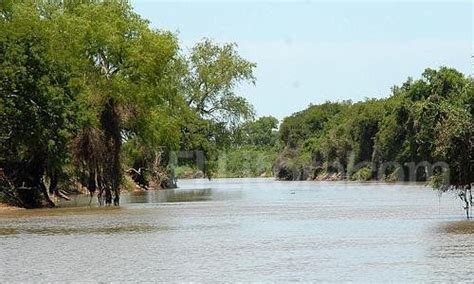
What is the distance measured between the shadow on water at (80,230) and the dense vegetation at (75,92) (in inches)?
555

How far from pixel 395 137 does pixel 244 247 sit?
299 ft

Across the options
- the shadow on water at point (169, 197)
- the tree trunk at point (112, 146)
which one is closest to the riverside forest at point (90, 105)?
the tree trunk at point (112, 146)

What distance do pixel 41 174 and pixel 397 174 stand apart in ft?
223

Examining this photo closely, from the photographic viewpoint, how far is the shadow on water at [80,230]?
30453 mm

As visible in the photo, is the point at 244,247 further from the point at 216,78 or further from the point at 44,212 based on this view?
the point at 216,78

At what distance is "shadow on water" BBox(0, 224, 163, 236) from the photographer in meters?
30.5

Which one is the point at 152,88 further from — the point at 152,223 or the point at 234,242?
the point at 234,242

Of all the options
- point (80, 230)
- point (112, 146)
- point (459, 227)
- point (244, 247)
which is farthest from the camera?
point (112, 146)

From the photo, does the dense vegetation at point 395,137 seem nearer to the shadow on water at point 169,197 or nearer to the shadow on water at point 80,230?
the shadow on water at point 80,230

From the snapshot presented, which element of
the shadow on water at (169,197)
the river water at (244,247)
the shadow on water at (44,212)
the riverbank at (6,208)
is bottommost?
the river water at (244,247)

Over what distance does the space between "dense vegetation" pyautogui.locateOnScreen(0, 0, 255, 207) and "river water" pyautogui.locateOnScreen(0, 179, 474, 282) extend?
900 centimetres

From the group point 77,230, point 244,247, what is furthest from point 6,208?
point 244,247

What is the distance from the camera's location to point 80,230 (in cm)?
3161

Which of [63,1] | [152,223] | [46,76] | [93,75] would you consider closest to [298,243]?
[152,223]
